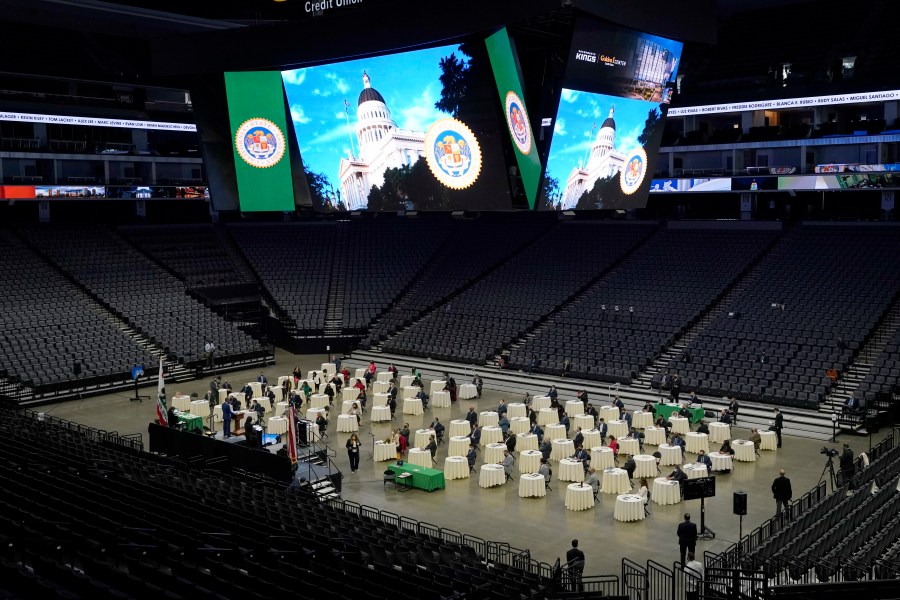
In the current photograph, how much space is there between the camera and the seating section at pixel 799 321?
34.2 metres

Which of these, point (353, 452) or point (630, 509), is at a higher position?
point (353, 452)

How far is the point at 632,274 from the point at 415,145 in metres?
17.0

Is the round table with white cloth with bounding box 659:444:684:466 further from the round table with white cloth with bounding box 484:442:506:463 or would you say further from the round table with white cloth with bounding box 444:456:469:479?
the round table with white cloth with bounding box 444:456:469:479

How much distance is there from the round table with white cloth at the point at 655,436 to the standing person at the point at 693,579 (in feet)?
35.3

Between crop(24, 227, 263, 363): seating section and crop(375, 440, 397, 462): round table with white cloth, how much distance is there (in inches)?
694

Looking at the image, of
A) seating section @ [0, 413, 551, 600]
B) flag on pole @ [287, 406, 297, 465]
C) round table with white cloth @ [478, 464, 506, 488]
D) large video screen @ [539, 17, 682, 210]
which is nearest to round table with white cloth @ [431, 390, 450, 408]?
large video screen @ [539, 17, 682, 210]

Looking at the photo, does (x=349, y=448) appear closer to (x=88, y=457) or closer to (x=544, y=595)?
(x=88, y=457)

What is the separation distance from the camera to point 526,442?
27906 mm

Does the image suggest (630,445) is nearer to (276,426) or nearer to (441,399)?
(441,399)

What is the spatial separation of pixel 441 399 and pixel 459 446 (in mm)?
8152

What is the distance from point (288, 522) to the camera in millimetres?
18328

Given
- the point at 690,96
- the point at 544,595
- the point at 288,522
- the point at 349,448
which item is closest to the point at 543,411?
the point at 349,448

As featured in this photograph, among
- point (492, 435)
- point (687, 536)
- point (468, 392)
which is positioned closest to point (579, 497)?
point (687, 536)

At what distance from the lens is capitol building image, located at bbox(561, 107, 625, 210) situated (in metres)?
32.7
